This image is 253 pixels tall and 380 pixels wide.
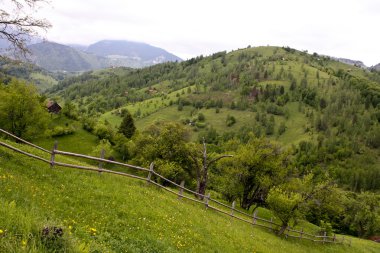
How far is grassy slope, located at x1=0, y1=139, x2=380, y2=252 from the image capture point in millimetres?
11968

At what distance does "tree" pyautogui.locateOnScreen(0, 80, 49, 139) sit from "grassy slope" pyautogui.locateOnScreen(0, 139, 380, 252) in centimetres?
5300

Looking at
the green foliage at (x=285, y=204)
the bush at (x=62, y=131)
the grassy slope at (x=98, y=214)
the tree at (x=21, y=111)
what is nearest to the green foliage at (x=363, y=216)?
the green foliage at (x=285, y=204)

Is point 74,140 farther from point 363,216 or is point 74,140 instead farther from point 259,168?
point 363,216

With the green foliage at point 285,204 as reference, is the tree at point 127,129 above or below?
below

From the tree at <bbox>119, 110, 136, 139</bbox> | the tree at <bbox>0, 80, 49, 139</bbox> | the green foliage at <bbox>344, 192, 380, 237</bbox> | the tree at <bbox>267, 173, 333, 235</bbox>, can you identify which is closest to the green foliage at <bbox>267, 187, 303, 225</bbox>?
the tree at <bbox>267, 173, 333, 235</bbox>

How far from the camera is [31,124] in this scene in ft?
232

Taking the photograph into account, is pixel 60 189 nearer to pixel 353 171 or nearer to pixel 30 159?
pixel 30 159

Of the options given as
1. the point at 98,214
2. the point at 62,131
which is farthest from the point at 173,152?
the point at 62,131

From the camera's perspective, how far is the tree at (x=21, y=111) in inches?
2640

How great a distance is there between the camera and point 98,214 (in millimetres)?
15641

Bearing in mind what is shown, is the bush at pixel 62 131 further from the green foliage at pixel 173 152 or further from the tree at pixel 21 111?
the green foliage at pixel 173 152

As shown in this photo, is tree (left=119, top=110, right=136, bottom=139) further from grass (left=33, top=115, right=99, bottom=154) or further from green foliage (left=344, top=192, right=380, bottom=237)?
green foliage (left=344, top=192, right=380, bottom=237)

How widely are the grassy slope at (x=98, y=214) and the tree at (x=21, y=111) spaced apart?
2086 inches

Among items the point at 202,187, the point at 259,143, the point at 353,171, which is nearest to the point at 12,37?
the point at 202,187
